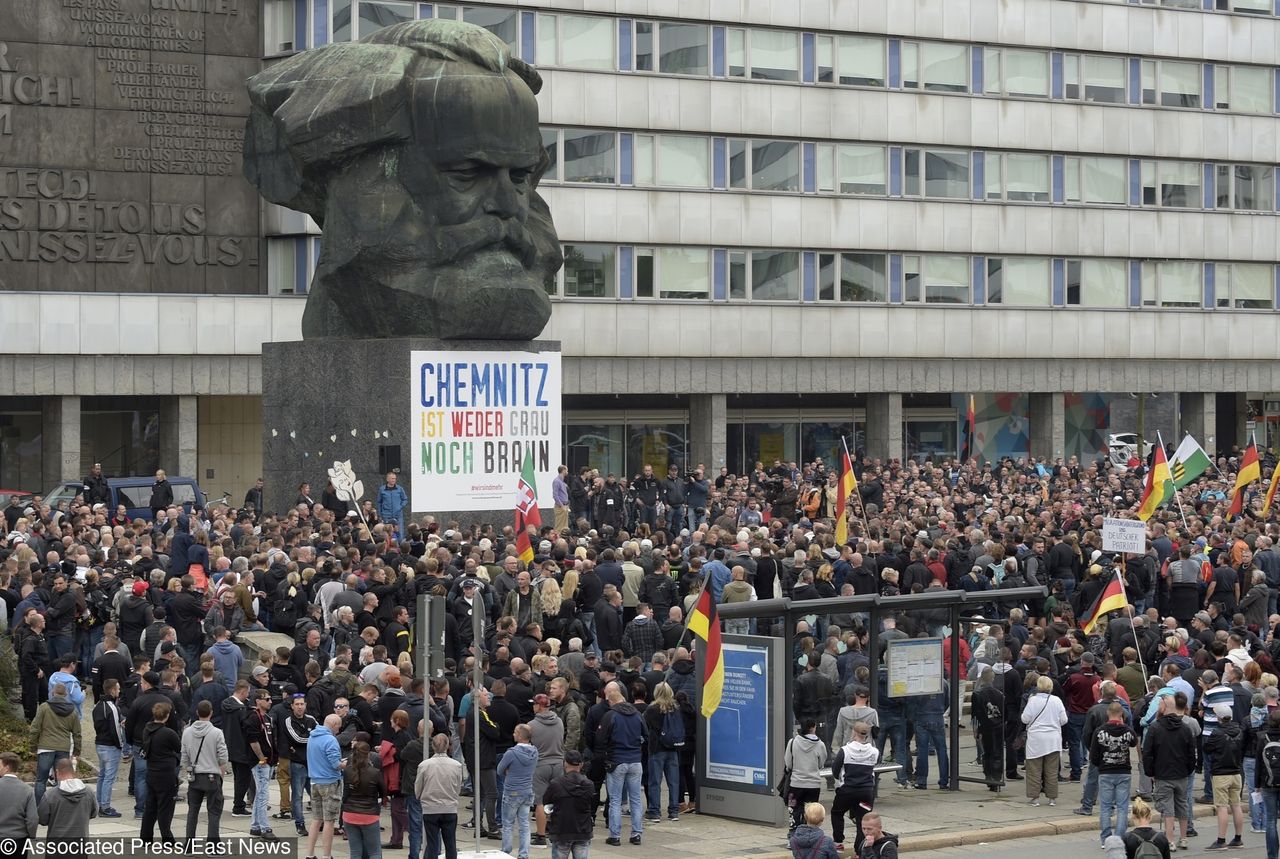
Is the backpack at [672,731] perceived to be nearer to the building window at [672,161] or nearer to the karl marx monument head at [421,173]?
the karl marx monument head at [421,173]

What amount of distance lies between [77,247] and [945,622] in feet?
106

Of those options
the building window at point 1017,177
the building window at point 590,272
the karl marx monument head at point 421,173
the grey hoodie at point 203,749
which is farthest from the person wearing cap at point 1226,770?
the building window at point 1017,177

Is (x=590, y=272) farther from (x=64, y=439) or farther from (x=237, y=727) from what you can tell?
(x=237, y=727)

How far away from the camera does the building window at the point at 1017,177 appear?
62375 millimetres

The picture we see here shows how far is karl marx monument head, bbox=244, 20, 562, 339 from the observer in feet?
111

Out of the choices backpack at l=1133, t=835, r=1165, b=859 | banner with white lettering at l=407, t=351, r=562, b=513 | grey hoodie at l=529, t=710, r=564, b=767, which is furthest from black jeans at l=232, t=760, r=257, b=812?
banner with white lettering at l=407, t=351, r=562, b=513

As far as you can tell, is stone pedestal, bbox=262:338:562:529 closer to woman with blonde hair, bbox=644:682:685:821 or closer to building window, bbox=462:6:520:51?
woman with blonde hair, bbox=644:682:685:821

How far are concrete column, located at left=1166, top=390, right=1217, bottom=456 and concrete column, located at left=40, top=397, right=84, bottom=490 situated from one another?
34.6 meters

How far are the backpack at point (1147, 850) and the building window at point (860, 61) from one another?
46.4 metres

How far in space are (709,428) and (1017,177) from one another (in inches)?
481

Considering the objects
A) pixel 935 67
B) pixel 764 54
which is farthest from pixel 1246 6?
pixel 764 54

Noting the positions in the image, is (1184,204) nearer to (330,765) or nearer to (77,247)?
(77,247)

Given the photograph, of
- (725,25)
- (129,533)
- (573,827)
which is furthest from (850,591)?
(725,25)

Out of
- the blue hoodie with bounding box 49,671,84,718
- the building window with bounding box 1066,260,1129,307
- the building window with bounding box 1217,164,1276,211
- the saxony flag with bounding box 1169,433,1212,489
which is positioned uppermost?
the building window with bounding box 1217,164,1276,211
